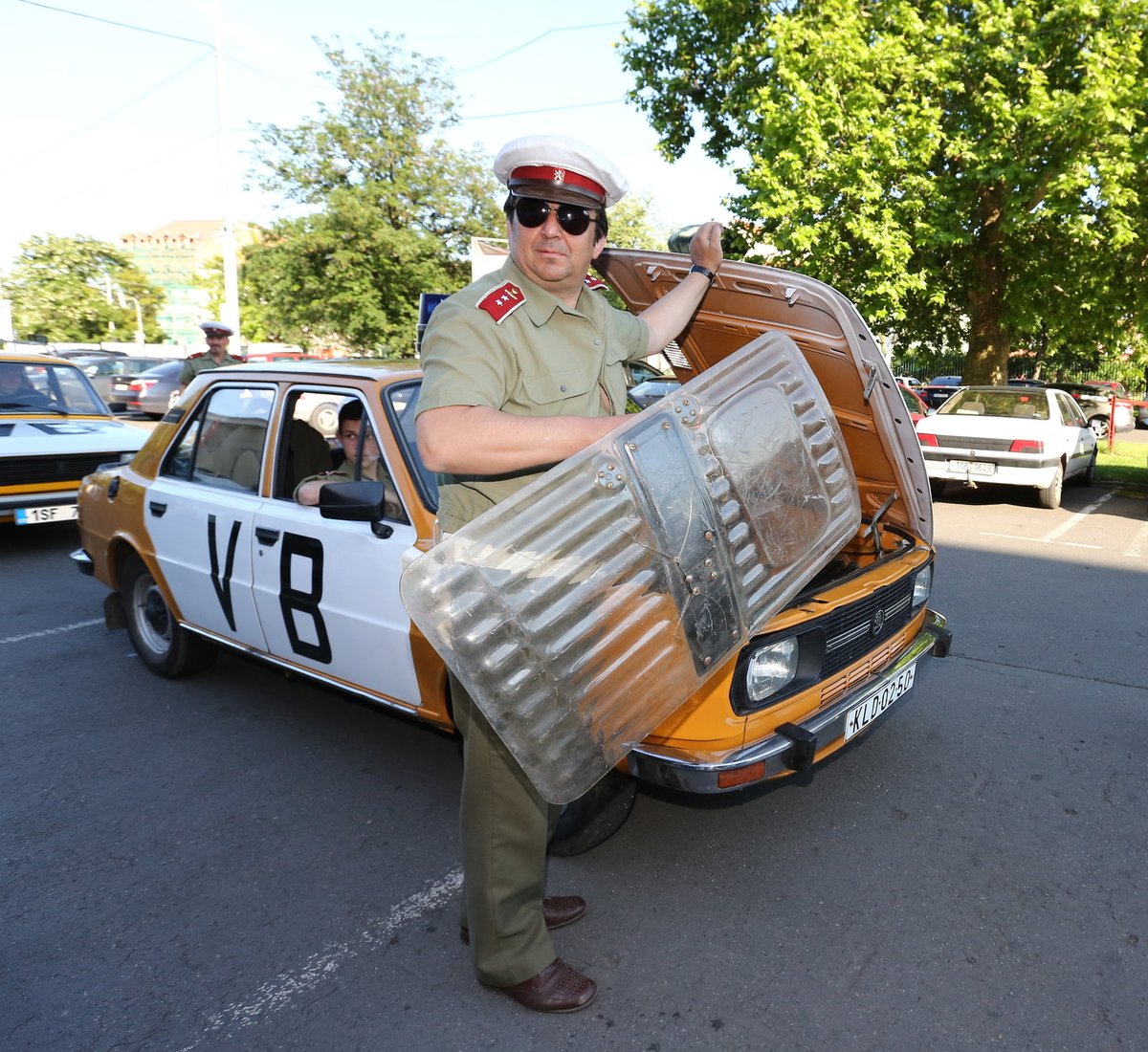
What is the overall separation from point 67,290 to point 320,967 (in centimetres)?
5928

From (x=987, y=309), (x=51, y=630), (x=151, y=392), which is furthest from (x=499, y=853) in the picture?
(x=151, y=392)

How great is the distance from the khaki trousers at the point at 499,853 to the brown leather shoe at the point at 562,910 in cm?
33

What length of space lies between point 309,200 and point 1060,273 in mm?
14719

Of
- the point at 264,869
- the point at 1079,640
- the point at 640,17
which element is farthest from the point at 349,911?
the point at 640,17

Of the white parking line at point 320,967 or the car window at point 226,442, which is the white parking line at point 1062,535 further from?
the white parking line at point 320,967

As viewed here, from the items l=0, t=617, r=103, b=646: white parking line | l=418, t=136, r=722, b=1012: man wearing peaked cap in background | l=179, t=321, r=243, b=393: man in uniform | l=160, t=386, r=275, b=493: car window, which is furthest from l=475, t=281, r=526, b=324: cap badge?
l=179, t=321, r=243, b=393: man in uniform

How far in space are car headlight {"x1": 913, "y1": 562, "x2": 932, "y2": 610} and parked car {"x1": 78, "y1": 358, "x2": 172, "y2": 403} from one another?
19582 millimetres

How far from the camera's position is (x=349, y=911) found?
8.79 ft

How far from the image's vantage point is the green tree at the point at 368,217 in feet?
59.1

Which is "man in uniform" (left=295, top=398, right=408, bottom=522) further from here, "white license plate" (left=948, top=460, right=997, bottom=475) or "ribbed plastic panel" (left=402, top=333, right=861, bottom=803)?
"white license plate" (left=948, top=460, right=997, bottom=475)

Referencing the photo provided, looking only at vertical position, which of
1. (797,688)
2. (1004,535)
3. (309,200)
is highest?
(309,200)

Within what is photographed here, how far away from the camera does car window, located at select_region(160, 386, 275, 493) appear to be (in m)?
3.82

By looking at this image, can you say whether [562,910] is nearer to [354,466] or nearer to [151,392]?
[354,466]

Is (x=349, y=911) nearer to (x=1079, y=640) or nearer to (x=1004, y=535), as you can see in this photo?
(x=1079, y=640)
